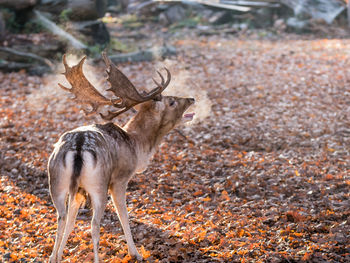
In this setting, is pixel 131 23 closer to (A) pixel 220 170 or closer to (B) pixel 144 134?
(A) pixel 220 170

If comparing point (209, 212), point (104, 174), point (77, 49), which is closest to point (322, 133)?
point (209, 212)

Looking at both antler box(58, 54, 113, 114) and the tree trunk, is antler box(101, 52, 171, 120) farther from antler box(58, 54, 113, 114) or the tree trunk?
the tree trunk

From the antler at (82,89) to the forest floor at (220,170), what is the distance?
1671mm

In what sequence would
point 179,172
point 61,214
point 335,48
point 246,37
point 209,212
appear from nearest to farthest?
1. point 61,214
2. point 209,212
3. point 179,172
4. point 335,48
5. point 246,37

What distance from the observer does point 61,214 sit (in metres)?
4.64

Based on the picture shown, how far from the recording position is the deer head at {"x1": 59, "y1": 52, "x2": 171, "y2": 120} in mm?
5855

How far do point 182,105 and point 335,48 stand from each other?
1234 centimetres

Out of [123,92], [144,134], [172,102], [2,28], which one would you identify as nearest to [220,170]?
[172,102]

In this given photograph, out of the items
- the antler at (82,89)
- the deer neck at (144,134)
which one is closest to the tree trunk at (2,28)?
the antler at (82,89)

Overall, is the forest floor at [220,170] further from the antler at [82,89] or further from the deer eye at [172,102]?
the antler at [82,89]

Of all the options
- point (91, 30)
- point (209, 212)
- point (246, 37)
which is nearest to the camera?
point (209, 212)

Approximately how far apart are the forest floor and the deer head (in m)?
1.63

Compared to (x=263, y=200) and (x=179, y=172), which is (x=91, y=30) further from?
(x=263, y=200)

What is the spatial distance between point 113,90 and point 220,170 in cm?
311
